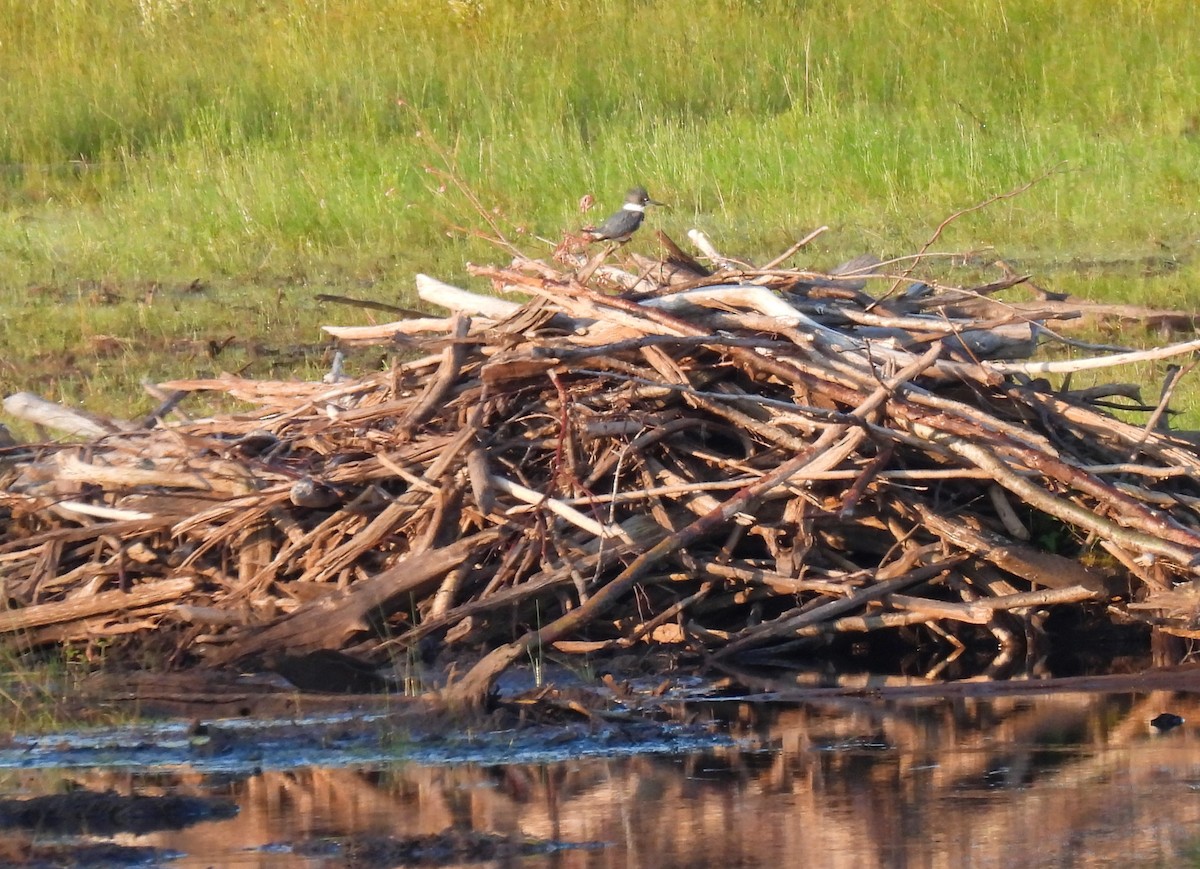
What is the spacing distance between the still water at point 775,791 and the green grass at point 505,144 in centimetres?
488

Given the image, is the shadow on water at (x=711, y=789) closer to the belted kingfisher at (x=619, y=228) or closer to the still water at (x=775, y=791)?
the still water at (x=775, y=791)

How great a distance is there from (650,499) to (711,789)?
5.65ft

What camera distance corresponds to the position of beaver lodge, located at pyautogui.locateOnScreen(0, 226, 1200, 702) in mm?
5977

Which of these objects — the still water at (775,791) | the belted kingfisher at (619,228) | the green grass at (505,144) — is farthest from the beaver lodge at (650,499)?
the green grass at (505,144)

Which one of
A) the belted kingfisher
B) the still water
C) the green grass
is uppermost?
the green grass

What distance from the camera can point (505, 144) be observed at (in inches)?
547

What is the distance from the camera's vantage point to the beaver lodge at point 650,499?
5977 millimetres

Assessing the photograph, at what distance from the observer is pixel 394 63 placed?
15.9m

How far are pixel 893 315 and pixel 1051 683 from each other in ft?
4.78

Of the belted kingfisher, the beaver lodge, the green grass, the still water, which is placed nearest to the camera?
the still water

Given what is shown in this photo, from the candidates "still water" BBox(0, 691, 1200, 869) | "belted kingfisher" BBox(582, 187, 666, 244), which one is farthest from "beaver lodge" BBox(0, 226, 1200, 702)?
"still water" BBox(0, 691, 1200, 869)

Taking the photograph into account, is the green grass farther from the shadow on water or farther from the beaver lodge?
the shadow on water

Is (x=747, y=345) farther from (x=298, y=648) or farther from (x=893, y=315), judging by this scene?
(x=298, y=648)

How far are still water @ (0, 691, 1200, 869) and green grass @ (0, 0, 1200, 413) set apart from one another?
488cm
